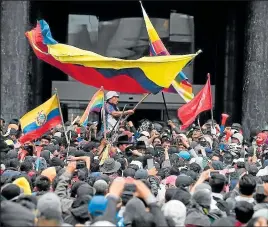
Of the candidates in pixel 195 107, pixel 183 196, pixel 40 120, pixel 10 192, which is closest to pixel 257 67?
pixel 195 107

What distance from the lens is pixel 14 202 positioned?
820 centimetres

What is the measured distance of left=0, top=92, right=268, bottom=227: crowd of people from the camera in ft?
25.0

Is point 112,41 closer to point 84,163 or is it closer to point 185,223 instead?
point 84,163

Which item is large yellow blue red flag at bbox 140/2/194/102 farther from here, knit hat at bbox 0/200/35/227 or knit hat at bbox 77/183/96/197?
knit hat at bbox 0/200/35/227

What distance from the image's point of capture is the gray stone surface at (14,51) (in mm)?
26578

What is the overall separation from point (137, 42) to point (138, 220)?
80.1 ft

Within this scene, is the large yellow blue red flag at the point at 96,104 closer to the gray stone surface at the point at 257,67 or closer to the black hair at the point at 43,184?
the black hair at the point at 43,184

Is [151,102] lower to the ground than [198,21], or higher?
lower

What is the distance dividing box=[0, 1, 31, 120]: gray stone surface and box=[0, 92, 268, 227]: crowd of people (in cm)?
839

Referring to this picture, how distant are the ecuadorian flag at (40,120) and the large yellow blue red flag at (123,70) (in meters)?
0.66

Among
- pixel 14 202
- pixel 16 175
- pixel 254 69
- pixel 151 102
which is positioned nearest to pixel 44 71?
pixel 151 102

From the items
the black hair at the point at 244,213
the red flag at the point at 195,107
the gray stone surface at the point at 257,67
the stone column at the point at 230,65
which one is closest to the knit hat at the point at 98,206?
the black hair at the point at 244,213

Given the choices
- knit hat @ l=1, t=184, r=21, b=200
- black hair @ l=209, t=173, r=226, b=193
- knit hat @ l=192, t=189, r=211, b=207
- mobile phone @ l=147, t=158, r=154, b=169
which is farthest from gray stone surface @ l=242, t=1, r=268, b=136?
knit hat @ l=1, t=184, r=21, b=200

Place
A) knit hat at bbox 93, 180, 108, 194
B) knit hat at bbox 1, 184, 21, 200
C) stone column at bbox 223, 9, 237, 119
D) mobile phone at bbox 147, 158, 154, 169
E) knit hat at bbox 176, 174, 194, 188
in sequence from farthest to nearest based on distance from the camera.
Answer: stone column at bbox 223, 9, 237, 119 < mobile phone at bbox 147, 158, 154, 169 < knit hat at bbox 176, 174, 194, 188 < knit hat at bbox 93, 180, 108, 194 < knit hat at bbox 1, 184, 21, 200
